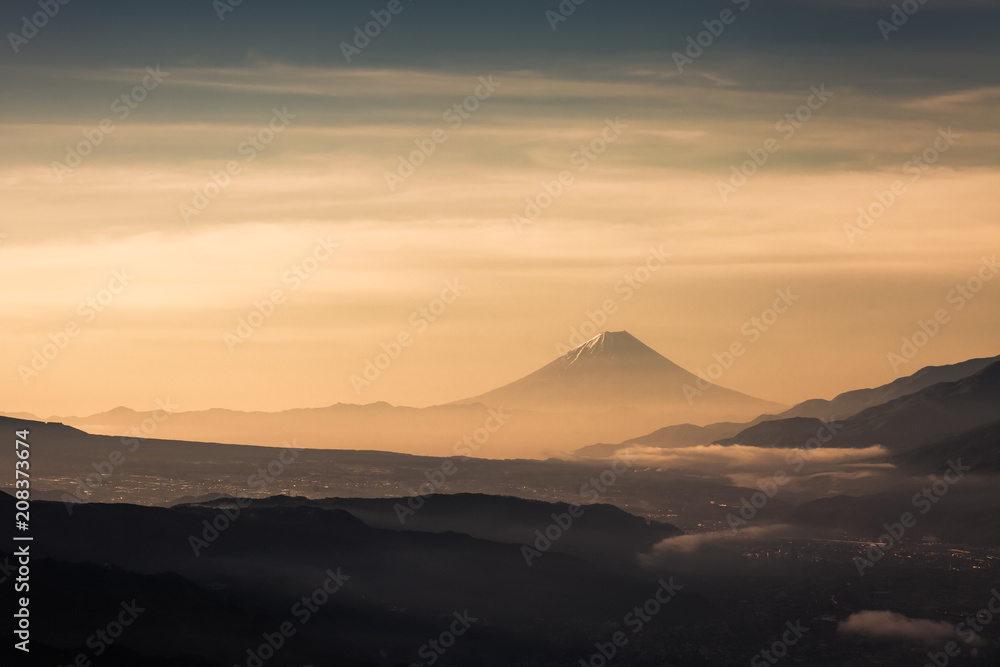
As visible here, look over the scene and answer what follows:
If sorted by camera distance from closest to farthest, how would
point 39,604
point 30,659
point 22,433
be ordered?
point 22,433
point 30,659
point 39,604

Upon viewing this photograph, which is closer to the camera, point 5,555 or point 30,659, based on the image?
point 30,659

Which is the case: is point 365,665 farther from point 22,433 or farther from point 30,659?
point 22,433

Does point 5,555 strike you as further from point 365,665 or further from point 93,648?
point 365,665

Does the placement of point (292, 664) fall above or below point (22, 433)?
below

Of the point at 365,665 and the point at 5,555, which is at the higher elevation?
the point at 5,555

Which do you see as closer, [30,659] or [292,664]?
[30,659]

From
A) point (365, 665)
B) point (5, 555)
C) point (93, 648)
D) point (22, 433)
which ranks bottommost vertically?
point (365, 665)

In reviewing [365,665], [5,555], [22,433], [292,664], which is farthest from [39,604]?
[22,433]

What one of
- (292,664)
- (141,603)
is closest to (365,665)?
(292,664)

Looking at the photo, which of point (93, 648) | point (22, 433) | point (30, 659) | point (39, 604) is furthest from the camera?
point (39, 604)
